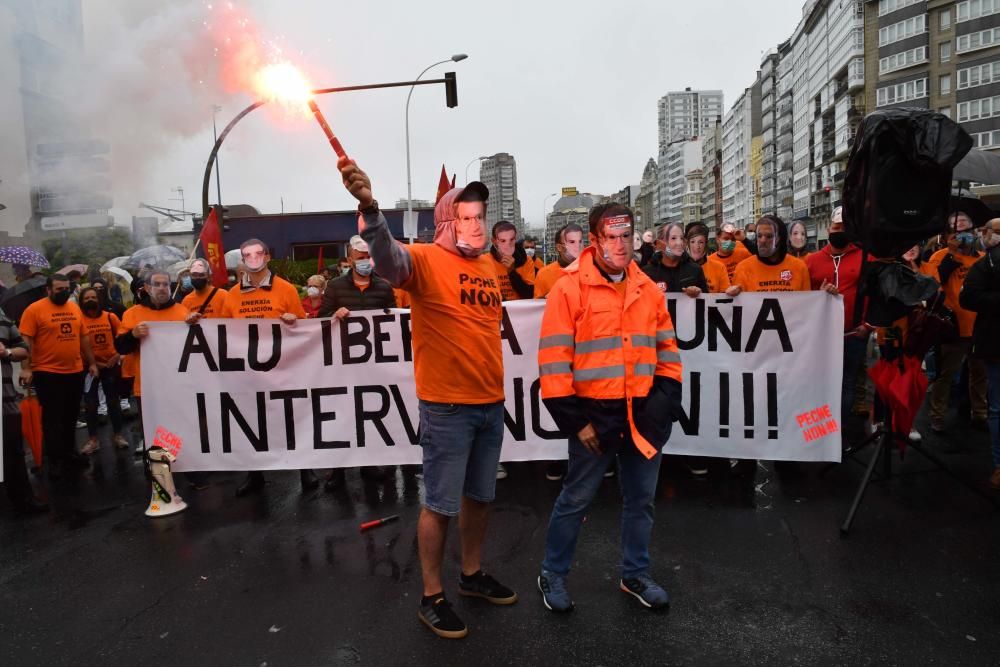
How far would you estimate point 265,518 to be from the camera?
5258 millimetres

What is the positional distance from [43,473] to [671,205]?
18024cm

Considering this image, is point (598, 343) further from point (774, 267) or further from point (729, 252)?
point (729, 252)

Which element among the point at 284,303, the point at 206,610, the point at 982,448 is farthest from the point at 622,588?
the point at 982,448

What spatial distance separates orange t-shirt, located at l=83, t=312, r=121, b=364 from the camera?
319 inches

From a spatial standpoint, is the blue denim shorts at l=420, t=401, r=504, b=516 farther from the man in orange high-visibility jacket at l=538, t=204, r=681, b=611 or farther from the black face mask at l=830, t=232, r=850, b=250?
the black face mask at l=830, t=232, r=850, b=250

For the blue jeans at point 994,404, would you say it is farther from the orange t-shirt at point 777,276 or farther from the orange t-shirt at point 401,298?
the orange t-shirt at point 401,298

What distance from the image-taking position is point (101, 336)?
8172 mm

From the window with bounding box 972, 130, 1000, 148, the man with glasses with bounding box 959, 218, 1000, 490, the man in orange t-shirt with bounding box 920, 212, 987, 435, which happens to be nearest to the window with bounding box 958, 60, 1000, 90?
the window with bounding box 972, 130, 1000, 148

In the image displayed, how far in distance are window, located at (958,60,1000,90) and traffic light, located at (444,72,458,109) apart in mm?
50222

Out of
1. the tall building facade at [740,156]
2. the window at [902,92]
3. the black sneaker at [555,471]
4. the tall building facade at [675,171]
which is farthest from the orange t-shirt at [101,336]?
A: the tall building facade at [675,171]

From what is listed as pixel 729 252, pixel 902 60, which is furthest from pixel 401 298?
pixel 902 60

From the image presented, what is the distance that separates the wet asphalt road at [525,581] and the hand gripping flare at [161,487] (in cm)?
12

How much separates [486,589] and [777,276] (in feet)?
12.9

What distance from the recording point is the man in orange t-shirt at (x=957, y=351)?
22.9ft
